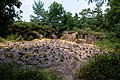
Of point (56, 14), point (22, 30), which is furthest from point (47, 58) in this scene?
point (56, 14)

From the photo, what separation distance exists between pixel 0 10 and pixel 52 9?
56.2ft

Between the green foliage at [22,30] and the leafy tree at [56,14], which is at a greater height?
the leafy tree at [56,14]

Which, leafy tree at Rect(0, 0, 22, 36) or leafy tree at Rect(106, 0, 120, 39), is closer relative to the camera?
leafy tree at Rect(0, 0, 22, 36)

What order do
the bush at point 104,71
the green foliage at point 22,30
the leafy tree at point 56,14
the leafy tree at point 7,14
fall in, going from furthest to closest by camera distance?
1. the leafy tree at point 56,14
2. the green foliage at point 22,30
3. the leafy tree at point 7,14
4. the bush at point 104,71

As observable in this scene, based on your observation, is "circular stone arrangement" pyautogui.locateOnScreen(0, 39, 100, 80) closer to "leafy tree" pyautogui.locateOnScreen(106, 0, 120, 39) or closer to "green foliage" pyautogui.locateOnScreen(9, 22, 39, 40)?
"green foliage" pyautogui.locateOnScreen(9, 22, 39, 40)

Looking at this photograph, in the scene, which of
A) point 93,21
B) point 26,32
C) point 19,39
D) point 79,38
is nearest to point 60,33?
point 79,38

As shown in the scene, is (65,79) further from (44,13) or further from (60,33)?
(44,13)

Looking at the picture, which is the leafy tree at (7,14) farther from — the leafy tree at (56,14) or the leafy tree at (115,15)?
the leafy tree at (56,14)

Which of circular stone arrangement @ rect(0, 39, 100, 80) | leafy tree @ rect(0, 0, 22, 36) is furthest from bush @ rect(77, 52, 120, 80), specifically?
leafy tree @ rect(0, 0, 22, 36)

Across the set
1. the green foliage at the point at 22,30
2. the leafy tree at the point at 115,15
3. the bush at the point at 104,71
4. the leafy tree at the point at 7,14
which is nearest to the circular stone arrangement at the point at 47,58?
the bush at the point at 104,71

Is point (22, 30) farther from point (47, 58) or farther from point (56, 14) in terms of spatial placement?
point (56, 14)

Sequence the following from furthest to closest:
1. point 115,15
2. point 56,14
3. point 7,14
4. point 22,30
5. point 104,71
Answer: point 56,14 < point 115,15 < point 22,30 < point 7,14 < point 104,71

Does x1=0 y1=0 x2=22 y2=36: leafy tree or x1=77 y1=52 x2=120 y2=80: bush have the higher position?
x1=0 y1=0 x2=22 y2=36: leafy tree

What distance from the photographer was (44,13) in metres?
24.1
